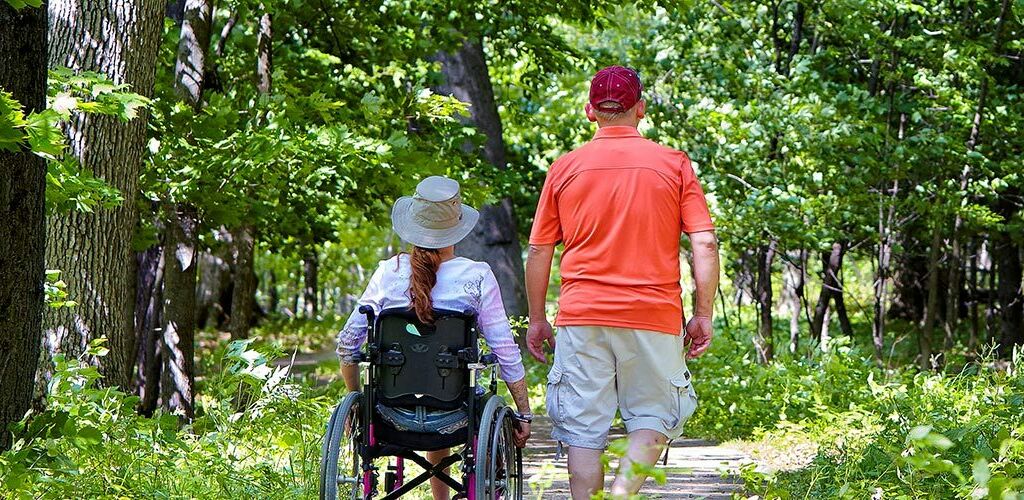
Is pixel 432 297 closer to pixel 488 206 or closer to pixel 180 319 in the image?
pixel 180 319

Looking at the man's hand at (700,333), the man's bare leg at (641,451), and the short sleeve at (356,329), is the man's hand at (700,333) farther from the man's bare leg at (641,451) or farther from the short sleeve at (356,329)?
the short sleeve at (356,329)

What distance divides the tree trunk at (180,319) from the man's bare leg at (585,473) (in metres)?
5.81

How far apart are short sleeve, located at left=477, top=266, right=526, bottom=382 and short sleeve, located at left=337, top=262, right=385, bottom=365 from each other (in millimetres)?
380

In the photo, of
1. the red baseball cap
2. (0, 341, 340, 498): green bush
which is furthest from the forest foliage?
the red baseball cap

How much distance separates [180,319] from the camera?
9.92 metres

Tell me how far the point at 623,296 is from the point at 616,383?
0.37 m

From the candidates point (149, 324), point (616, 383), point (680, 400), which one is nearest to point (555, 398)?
point (616, 383)

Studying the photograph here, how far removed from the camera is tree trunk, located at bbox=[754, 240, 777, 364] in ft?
39.2

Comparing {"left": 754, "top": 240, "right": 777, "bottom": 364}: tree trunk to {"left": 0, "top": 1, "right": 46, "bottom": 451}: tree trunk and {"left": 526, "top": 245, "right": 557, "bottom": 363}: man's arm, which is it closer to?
{"left": 526, "top": 245, "right": 557, "bottom": 363}: man's arm

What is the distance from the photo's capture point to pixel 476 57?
1491 cm

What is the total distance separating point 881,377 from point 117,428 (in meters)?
6.59

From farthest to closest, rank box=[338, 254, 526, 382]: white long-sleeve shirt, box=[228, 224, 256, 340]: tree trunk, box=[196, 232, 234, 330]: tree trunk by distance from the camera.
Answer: box=[196, 232, 234, 330]: tree trunk
box=[228, 224, 256, 340]: tree trunk
box=[338, 254, 526, 382]: white long-sleeve shirt

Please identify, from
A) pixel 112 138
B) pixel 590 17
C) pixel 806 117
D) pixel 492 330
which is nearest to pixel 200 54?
pixel 112 138

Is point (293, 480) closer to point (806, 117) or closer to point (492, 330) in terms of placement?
point (492, 330)
